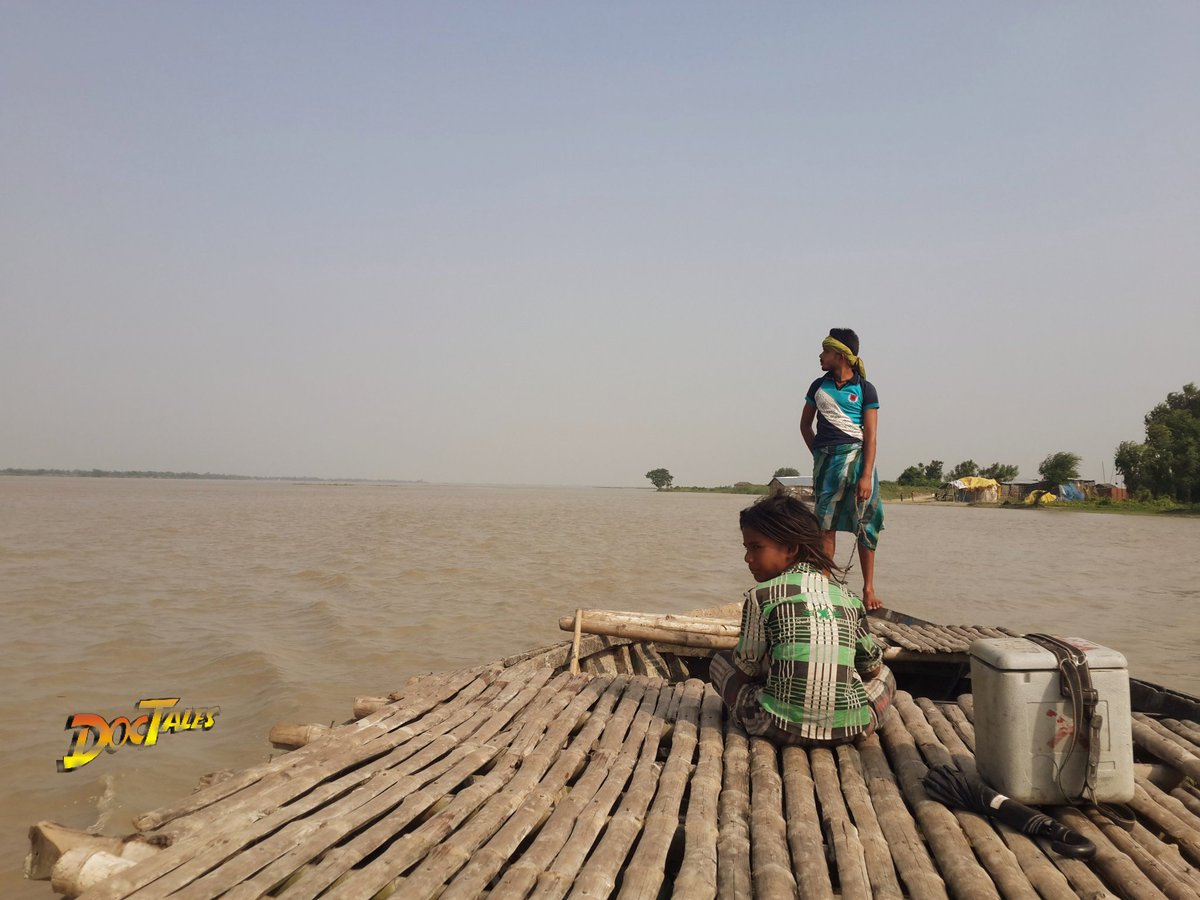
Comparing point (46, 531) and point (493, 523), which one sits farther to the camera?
point (493, 523)

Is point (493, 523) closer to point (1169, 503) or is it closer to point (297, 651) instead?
point (297, 651)

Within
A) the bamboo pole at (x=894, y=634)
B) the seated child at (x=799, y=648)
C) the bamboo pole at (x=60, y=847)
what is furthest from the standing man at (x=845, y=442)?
the bamboo pole at (x=60, y=847)

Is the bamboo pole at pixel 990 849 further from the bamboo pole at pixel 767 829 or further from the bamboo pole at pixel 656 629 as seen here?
the bamboo pole at pixel 656 629

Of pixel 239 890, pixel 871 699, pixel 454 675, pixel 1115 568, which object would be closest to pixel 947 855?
pixel 871 699

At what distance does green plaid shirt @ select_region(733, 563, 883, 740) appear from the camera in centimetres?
259

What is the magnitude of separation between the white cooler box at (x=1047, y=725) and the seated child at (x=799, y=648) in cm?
54

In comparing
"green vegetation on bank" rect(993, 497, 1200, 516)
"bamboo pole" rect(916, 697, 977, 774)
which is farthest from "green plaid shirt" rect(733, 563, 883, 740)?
"green vegetation on bank" rect(993, 497, 1200, 516)

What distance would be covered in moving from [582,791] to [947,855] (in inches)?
43.2

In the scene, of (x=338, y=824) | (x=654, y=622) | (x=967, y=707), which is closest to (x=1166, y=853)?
(x=967, y=707)

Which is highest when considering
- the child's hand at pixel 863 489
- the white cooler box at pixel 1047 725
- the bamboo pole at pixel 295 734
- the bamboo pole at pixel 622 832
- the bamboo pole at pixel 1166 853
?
the child's hand at pixel 863 489

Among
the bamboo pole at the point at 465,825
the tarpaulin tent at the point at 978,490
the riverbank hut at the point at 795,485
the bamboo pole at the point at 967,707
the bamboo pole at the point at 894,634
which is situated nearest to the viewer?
the bamboo pole at the point at 465,825

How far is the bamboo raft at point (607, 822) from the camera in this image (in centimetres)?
186

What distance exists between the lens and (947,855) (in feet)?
6.63

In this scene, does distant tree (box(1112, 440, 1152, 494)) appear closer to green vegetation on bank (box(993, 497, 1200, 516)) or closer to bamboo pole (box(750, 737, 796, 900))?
green vegetation on bank (box(993, 497, 1200, 516))
